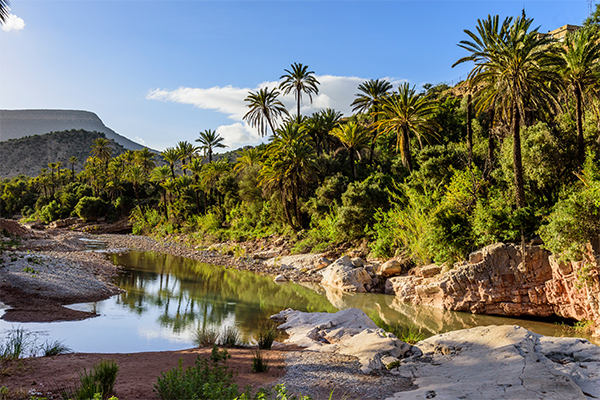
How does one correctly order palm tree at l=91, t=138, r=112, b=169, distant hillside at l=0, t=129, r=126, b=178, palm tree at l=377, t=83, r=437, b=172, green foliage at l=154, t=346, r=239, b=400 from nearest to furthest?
green foliage at l=154, t=346, r=239, b=400 < palm tree at l=377, t=83, r=437, b=172 < palm tree at l=91, t=138, r=112, b=169 < distant hillside at l=0, t=129, r=126, b=178

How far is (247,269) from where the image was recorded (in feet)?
92.3

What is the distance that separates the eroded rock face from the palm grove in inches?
35.5

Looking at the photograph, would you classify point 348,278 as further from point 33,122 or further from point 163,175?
point 33,122

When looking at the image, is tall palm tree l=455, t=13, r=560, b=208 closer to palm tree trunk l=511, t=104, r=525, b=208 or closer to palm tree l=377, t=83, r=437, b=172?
palm tree trunk l=511, t=104, r=525, b=208

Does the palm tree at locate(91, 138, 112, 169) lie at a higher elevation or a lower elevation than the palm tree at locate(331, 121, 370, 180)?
higher

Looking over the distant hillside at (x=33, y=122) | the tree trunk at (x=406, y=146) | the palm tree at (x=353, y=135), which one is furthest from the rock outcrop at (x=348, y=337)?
the distant hillside at (x=33, y=122)

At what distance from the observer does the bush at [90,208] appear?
63.9 metres

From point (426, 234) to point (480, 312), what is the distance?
468 centimetres

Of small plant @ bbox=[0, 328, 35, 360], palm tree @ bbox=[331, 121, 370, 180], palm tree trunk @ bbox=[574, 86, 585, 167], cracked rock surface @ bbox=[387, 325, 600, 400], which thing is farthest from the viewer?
palm tree @ bbox=[331, 121, 370, 180]

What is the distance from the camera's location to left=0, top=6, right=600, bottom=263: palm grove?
1638cm

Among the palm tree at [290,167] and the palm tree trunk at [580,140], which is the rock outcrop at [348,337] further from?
the palm tree at [290,167]

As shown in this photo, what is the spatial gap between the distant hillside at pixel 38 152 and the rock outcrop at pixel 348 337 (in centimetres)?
11946

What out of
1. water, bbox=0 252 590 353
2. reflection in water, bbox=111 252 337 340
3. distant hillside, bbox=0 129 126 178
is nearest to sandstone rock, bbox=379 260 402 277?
water, bbox=0 252 590 353

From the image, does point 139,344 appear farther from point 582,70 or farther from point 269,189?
point 269,189
